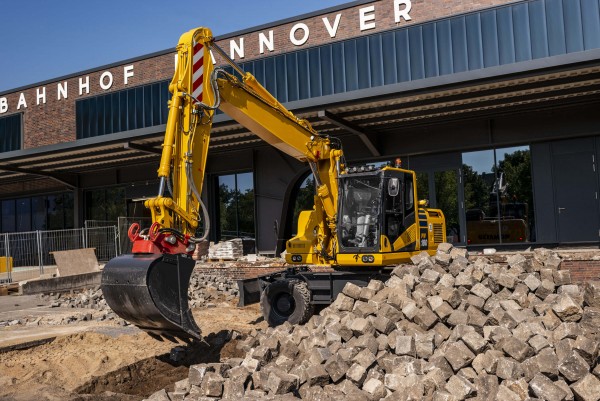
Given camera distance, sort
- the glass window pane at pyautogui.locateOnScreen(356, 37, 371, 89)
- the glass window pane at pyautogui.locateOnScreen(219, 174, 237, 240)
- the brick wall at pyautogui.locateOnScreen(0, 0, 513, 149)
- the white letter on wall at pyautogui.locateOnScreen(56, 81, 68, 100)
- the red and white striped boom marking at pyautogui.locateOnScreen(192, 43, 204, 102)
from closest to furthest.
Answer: the red and white striped boom marking at pyautogui.locateOnScreen(192, 43, 204, 102)
the glass window pane at pyautogui.locateOnScreen(356, 37, 371, 89)
the brick wall at pyautogui.locateOnScreen(0, 0, 513, 149)
the glass window pane at pyautogui.locateOnScreen(219, 174, 237, 240)
the white letter on wall at pyautogui.locateOnScreen(56, 81, 68, 100)

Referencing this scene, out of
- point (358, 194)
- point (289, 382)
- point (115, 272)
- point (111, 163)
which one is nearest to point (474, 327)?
point (289, 382)

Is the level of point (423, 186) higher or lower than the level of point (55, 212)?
lower

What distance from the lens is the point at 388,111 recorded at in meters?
16.9

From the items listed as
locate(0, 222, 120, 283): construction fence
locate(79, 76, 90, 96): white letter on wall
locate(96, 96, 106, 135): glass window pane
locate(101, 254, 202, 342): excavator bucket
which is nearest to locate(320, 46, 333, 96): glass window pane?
locate(0, 222, 120, 283): construction fence

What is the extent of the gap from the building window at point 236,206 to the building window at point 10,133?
13.0m

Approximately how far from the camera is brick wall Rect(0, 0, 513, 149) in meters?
19.4

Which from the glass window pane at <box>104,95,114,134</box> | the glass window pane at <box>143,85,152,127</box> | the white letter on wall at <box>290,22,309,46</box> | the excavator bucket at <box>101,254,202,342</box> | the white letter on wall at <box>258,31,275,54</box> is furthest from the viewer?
the glass window pane at <box>104,95,114,134</box>

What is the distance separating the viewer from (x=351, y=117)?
17453mm

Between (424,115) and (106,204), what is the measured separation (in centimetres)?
1584

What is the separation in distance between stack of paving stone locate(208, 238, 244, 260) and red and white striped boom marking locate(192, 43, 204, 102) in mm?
11672

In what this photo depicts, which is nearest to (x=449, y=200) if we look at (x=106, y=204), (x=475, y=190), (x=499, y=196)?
(x=475, y=190)

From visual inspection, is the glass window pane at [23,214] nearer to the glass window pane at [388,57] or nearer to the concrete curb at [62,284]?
the concrete curb at [62,284]

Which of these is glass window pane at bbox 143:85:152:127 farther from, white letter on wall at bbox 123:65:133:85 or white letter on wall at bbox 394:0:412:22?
white letter on wall at bbox 394:0:412:22

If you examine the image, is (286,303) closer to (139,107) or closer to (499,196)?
(499,196)
